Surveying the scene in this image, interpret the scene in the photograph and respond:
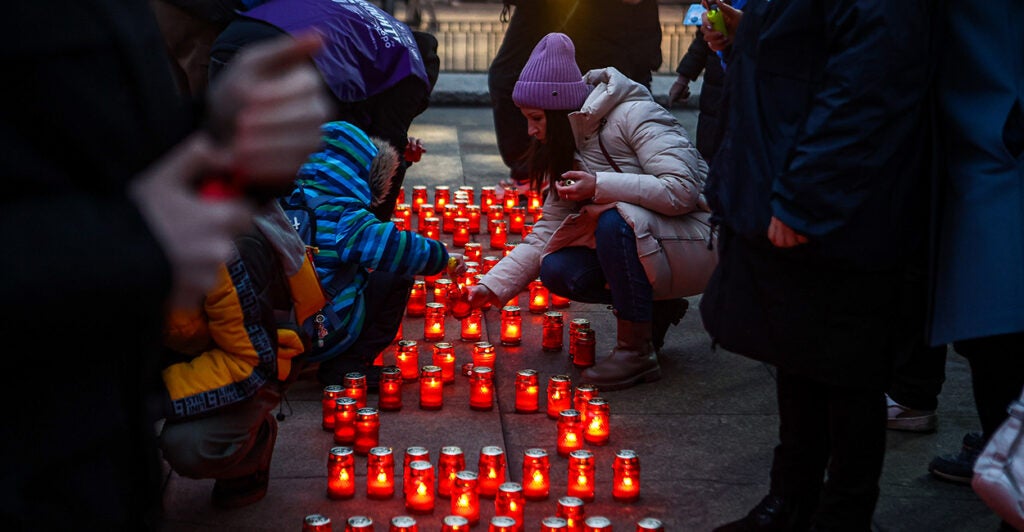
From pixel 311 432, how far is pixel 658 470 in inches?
55.0

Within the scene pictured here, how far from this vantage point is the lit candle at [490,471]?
4.22 m

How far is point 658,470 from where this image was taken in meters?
4.51

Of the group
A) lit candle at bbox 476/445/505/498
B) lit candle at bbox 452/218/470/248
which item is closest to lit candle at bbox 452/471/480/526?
lit candle at bbox 476/445/505/498

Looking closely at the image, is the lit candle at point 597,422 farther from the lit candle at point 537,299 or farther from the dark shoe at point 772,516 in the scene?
the lit candle at point 537,299

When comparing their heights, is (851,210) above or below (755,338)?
above

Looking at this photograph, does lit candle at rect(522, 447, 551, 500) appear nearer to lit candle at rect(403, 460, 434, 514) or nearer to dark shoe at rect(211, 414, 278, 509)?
lit candle at rect(403, 460, 434, 514)

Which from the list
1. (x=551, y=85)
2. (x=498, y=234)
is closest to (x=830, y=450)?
(x=551, y=85)

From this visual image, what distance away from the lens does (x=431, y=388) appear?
5.09m

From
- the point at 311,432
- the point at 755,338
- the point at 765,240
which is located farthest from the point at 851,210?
the point at 311,432

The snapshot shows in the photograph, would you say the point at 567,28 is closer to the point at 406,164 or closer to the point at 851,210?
the point at 406,164

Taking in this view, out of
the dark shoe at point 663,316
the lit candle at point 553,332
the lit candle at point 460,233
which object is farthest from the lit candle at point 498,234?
the dark shoe at point 663,316

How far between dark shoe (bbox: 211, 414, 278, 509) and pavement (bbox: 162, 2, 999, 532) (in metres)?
0.03

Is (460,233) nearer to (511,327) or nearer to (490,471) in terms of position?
(511,327)

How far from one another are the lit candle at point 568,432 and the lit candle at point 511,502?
70 cm
